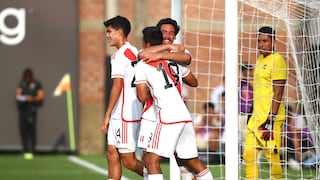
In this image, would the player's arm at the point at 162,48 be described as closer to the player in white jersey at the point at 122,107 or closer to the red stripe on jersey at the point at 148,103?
the red stripe on jersey at the point at 148,103

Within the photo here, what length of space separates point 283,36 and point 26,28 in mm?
11615

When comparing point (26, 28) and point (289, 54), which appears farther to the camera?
point (26, 28)

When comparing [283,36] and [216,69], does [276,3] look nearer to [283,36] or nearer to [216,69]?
[283,36]

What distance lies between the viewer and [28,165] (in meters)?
Answer: 20.1

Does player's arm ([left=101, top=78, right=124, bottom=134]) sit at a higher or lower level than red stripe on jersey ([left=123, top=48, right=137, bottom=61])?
lower

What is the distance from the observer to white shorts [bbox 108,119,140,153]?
1140 centimetres

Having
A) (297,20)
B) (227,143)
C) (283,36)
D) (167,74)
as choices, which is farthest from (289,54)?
(167,74)

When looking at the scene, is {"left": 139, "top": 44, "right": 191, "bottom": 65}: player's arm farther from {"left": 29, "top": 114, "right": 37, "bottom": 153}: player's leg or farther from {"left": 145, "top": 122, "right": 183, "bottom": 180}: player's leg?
{"left": 29, "top": 114, "right": 37, "bottom": 153}: player's leg

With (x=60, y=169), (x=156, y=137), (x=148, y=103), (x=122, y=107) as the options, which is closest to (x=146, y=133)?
(x=156, y=137)

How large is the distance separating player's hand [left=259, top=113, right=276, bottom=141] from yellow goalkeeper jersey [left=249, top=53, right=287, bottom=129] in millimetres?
54

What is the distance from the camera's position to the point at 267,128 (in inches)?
492

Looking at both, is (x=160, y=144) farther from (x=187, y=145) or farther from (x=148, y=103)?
(x=148, y=103)

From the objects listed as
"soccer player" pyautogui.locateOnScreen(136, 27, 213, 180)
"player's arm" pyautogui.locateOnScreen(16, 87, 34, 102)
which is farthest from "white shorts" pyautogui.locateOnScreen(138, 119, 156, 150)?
"player's arm" pyautogui.locateOnScreen(16, 87, 34, 102)

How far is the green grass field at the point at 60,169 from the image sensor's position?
15941 mm
